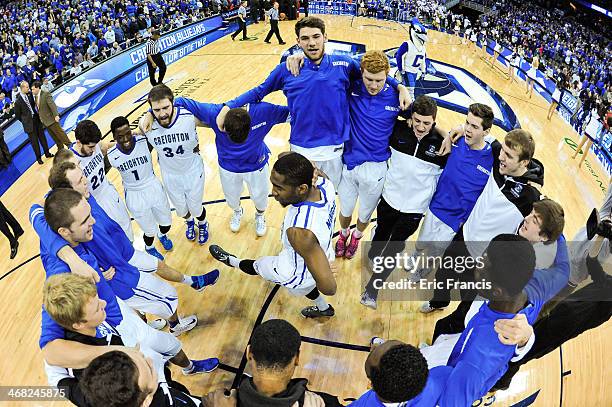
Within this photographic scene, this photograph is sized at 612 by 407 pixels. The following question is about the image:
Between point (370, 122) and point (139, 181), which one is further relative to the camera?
point (139, 181)

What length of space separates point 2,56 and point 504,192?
12.3 m

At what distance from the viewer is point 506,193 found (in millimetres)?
3605

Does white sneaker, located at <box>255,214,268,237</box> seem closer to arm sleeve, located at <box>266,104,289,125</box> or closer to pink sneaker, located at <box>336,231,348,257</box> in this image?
pink sneaker, located at <box>336,231,348,257</box>

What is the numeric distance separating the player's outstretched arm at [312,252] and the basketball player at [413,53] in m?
8.42

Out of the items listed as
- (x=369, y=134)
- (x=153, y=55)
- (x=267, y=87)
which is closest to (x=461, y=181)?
(x=369, y=134)

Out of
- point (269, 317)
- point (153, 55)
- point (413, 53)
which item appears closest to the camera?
point (269, 317)

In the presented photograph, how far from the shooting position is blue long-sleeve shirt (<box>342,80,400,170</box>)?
4.22m

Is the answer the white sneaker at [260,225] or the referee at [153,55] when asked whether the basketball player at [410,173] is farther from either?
the referee at [153,55]

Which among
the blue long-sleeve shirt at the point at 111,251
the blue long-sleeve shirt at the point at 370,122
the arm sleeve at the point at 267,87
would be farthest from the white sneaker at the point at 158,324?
the blue long-sleeve shirt at the point at 370,122

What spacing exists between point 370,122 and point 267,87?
46.0 inches

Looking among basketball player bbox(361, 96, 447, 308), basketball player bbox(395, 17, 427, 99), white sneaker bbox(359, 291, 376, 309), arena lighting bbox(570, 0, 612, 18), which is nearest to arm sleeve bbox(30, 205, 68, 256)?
basketball player bbox(361, 96, 447, 308)

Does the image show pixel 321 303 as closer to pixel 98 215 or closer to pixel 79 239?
pixel 98 215

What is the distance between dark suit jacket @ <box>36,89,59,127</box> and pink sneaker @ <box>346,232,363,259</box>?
587cm

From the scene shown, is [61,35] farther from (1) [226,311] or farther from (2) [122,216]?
(1) [226,311]
